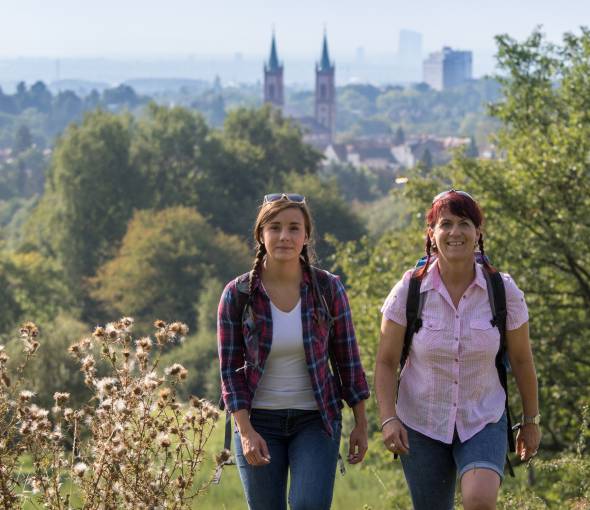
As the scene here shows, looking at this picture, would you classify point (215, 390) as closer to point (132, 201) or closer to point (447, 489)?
point (132, 201)

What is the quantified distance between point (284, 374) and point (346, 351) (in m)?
0.28

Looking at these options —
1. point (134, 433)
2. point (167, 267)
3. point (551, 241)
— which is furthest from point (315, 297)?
point (167, 267)

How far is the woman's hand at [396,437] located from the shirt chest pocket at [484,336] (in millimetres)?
400

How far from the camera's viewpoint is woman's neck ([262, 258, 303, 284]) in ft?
13.3

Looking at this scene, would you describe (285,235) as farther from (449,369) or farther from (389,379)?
(449,369)

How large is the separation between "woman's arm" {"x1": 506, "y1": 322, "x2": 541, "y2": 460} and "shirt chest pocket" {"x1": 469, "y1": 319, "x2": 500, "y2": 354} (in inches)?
2.9

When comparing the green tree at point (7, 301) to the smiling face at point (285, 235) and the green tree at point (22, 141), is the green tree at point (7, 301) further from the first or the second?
the green tree at point (22, 141)

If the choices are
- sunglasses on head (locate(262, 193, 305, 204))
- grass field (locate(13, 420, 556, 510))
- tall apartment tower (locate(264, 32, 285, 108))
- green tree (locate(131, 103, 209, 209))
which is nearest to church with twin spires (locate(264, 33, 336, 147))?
tall apartment tower (locate(264, 32, 285, 108))

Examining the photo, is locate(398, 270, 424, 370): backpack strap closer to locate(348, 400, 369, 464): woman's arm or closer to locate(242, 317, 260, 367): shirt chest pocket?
locate(348, 400, 369, 464): woman's arm

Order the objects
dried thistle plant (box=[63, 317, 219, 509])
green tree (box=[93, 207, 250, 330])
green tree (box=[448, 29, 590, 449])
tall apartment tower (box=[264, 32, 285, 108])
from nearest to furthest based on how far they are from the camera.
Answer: dried thistle plant (box=[63, 317, 219, 509]) < green tree (box=[448, 29, 590, 449]) < green tree (box=[93, 207, 250, 330]) < tall apartment tower (box=[264, 32, 285, 108])

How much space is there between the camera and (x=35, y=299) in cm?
3922

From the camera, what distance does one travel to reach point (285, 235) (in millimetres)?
4027

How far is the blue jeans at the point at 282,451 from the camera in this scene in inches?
153

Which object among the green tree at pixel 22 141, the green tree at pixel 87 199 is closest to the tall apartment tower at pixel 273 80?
the green tree at pixel 22 141
